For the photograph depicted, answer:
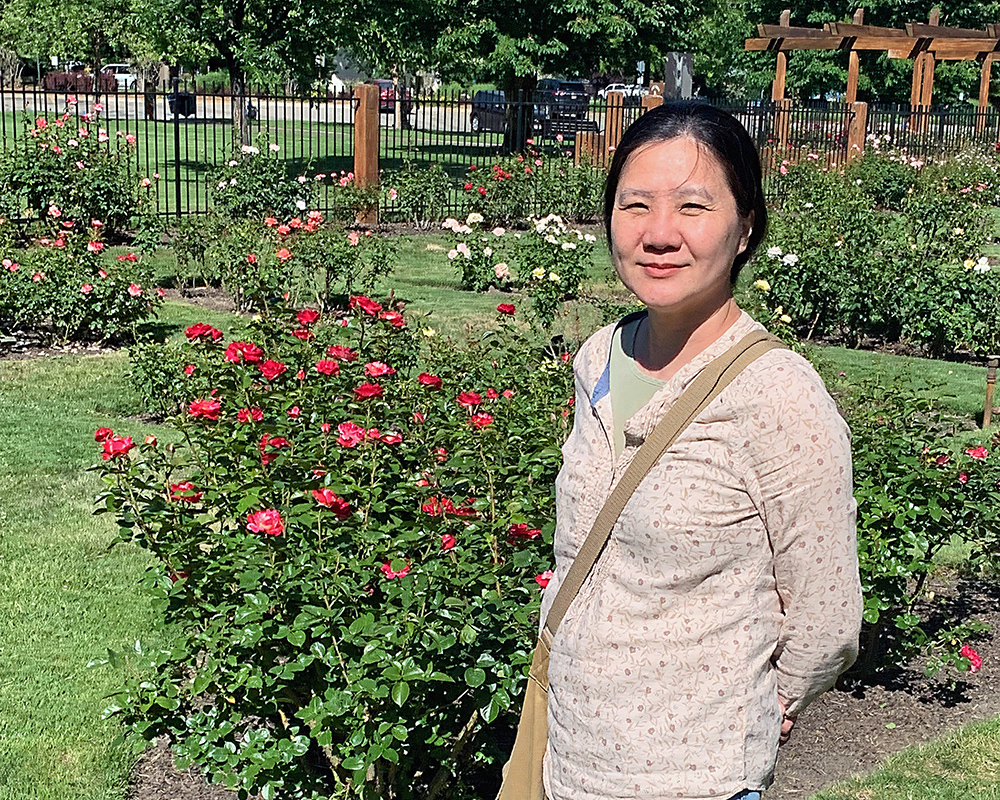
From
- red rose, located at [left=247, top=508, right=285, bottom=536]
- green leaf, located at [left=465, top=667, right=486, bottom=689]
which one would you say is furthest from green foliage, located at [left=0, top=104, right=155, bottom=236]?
green leaf, located at [left=465, top=667, right=486, bottom=689]

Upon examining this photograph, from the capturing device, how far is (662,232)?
186cm

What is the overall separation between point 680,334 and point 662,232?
0.16 meters

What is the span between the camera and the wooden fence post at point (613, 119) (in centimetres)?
1842

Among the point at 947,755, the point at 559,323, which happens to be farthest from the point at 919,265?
the point at 947,755

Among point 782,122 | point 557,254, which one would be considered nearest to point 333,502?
point 557,254

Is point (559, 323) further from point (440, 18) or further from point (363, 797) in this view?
point (440, 18)

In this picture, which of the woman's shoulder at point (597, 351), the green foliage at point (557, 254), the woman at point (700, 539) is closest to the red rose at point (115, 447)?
the woman's shoulder at point (597, 351)

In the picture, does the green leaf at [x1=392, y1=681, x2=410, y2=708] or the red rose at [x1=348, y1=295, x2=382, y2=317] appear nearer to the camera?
the green leaf at [x1=392, y1=681, x2=410, y2=708]

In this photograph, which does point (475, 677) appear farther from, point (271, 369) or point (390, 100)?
point (390, 100)

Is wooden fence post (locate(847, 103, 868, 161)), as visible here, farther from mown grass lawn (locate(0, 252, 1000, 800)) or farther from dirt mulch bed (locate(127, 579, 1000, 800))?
dirt mulch bed (locate(127, 579, 1000, 800))

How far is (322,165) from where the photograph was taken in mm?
24047

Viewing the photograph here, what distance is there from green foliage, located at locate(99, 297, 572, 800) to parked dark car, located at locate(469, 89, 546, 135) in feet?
50.7

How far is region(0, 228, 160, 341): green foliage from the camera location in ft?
28.2

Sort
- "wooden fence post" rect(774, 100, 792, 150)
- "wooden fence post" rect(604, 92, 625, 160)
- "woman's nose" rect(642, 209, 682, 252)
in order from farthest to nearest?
"wooden fence post" rect(774, 100, 792, 150), "wooden fence post" rect(604, 92, 625, 160), "woman's nose" rect(642, 209, 682, 252)
